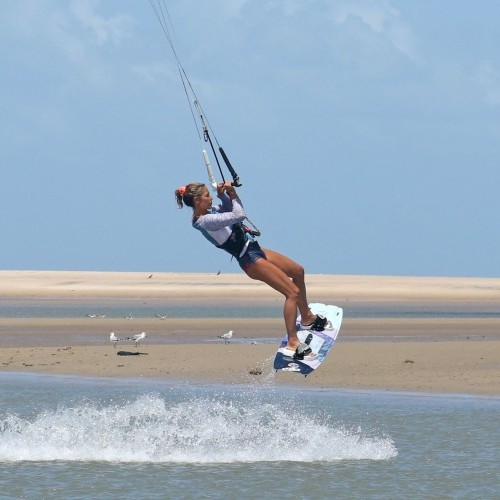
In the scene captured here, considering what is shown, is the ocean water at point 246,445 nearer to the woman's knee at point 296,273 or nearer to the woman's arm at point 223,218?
the woman's knee at point 296,273

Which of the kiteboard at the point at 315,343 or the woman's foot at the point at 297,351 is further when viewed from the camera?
the kiteboard at the point at 315,343

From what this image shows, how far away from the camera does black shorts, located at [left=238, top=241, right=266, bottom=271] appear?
1551 cm

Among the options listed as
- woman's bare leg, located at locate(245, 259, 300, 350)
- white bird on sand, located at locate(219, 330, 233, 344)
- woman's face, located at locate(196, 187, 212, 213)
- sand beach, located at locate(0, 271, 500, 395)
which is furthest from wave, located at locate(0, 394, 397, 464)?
white bird on sand, located at locate(219, 330, 233, 344)

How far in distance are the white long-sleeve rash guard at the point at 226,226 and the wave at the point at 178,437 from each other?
2.83 m

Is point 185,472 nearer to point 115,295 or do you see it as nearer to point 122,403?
point 122,403

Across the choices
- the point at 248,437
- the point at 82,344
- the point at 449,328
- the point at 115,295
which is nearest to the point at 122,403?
the point at 248,437

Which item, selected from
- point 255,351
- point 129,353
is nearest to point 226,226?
point 129,353

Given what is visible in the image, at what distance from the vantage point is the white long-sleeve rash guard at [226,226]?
1494 centimetres

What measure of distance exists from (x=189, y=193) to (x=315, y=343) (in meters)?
2.99

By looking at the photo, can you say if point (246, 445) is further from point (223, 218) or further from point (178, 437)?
point (223, 218)

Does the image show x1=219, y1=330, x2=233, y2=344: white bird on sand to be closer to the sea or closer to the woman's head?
the sea

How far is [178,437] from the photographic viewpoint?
666 inches

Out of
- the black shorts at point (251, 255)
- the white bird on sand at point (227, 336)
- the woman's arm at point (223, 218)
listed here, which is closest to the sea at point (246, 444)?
the black shorts at point (251, 255)

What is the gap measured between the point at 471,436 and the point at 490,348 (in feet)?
43.6
